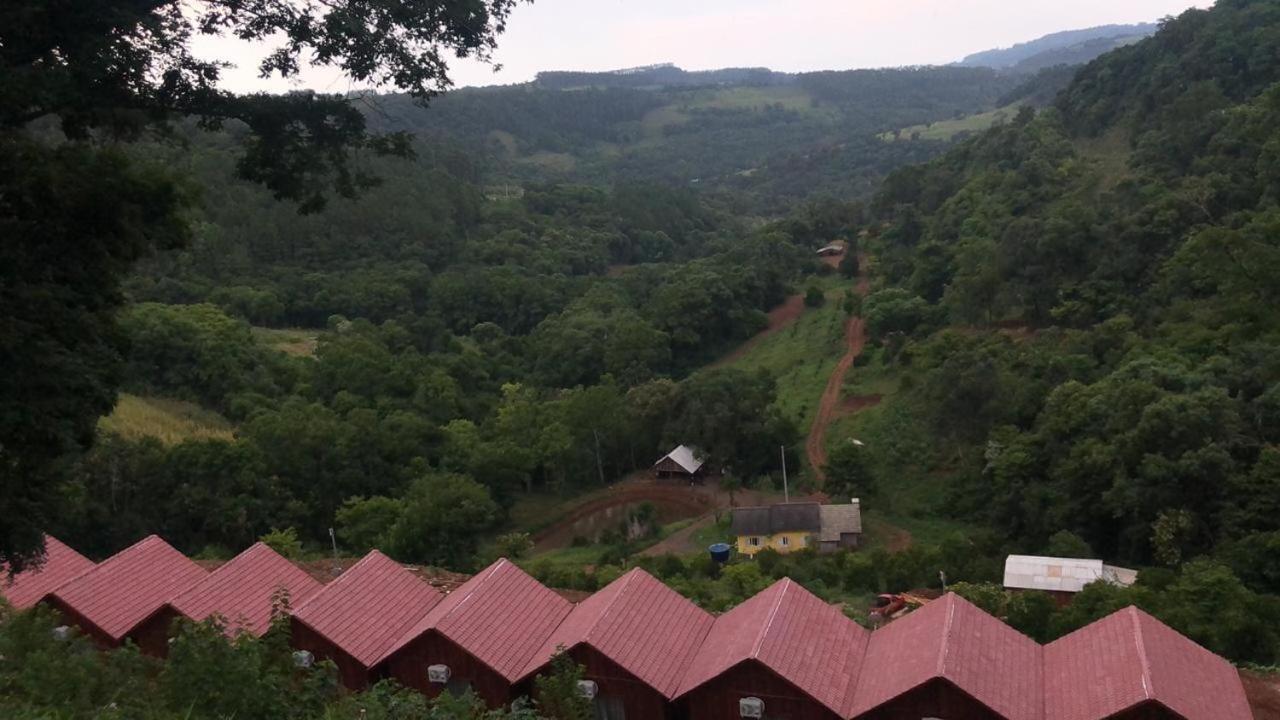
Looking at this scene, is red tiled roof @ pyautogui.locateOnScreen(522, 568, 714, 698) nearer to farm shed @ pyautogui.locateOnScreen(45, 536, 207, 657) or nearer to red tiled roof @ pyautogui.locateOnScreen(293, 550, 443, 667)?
red tiled roof @ pyautogui.locateOnScreen(293, 550, 443, 667)

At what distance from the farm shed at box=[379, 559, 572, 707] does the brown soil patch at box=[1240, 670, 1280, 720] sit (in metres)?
7.68

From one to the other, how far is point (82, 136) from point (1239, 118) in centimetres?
3461

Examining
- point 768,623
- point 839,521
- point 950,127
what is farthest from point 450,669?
point 950,127

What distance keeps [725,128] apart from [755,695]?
429ft

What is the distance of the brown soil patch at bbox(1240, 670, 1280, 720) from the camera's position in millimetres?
10594

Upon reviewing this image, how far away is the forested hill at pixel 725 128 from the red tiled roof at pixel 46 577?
6924 centimetres

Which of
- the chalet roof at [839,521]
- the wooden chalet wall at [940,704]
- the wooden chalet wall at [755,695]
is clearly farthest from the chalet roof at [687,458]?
the wooden chalet wall at [940,704]

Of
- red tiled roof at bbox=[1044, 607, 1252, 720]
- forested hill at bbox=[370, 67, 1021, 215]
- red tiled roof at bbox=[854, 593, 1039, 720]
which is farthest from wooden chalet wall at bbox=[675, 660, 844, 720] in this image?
forested hill at bbox=[370, 67, 1021, 215]

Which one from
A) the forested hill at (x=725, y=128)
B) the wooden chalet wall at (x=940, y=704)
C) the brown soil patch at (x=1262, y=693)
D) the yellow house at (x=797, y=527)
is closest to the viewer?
the wooden chalet wall at (x=940, y=704)

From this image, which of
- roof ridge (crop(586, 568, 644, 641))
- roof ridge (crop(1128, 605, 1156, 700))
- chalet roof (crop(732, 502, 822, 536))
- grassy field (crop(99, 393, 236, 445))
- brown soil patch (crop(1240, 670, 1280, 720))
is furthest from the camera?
grassy field (crop(99, 393, 236, 445))

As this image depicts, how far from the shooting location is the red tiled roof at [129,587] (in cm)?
1152

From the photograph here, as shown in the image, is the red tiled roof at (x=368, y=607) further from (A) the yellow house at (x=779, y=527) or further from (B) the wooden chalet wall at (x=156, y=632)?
(A) the yellow house at (x=779, y=527)

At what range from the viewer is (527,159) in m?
107

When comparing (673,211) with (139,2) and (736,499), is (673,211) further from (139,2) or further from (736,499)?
(139,2)
